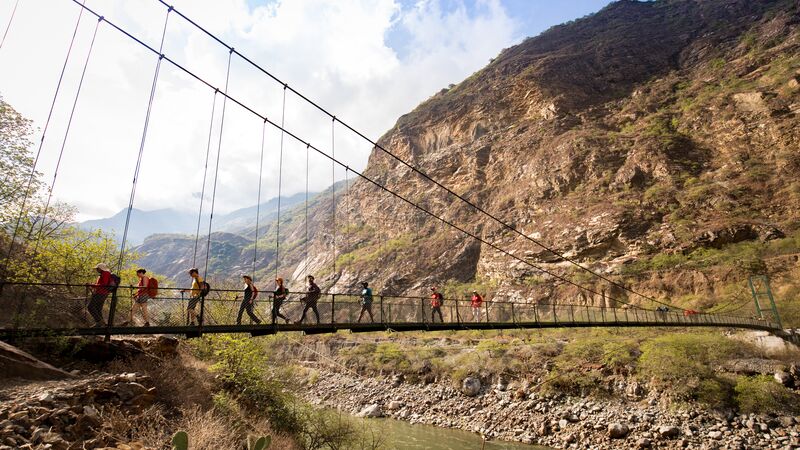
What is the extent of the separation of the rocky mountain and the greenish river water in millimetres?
14789

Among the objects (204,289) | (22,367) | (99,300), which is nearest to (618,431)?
(204,289)

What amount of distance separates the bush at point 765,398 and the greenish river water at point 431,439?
6624 millimetres

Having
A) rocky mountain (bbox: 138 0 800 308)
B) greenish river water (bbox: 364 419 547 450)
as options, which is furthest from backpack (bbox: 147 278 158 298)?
rocky mountain (bbox: 138 0 800 308)

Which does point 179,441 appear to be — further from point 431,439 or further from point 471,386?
point 471,386

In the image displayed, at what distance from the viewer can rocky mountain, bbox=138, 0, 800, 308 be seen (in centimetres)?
2667

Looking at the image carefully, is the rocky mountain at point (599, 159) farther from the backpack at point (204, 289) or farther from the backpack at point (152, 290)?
the backpack at point (152, 290)

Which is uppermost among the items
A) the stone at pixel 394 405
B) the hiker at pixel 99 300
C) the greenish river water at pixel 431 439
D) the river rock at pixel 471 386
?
the hiker at pixel 99 300

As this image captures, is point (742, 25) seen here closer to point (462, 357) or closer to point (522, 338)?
point (522, 338)

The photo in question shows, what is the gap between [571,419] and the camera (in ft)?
44.5

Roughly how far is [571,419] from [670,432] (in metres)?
2.98

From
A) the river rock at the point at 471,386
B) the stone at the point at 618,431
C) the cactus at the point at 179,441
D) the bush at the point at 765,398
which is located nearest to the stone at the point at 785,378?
the bush at the point at 765,398

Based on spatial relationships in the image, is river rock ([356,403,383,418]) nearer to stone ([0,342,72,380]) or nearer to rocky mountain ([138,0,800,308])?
stone ([0,342,72,380])

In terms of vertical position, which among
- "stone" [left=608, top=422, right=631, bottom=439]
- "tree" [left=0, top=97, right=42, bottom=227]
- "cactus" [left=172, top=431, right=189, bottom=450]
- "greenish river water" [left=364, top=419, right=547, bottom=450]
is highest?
"tree" [left=0, top=97, right=42, bottom=227]

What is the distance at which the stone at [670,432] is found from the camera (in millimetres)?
11578
